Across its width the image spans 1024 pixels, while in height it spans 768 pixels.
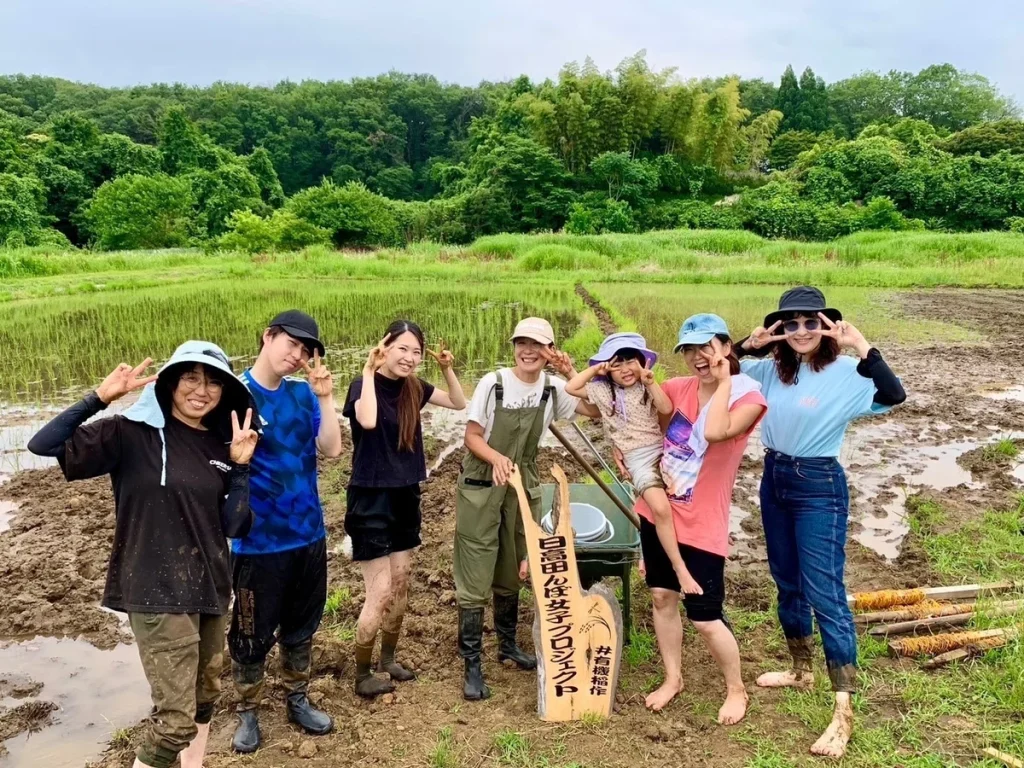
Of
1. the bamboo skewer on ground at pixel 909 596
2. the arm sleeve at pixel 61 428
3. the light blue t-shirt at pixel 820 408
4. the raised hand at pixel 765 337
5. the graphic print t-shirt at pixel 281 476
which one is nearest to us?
the arm sleeve at pixel 61 428

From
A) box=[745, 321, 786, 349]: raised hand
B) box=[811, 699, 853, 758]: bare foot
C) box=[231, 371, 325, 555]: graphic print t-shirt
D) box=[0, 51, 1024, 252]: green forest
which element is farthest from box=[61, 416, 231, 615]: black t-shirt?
box=[0, 51, 1024, 252]: green forest

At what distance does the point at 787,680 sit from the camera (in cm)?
305

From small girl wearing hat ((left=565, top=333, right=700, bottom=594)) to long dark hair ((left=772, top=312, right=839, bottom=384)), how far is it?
1.62 feet

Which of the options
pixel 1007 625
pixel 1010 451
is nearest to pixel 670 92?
pixel 1010 451

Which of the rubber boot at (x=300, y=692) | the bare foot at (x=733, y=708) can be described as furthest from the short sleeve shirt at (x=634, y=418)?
the rubber boot at (x=300, y=692)

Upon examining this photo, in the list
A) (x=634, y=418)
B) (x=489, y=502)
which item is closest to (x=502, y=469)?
(x=489, y=502)

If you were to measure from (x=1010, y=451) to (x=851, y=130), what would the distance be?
65.9 meters

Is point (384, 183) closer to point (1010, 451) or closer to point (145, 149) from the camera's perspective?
point (145, 149)

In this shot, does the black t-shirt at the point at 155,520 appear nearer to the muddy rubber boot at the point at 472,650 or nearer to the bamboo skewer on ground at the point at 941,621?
the muddy rubber boot at the point at 472,650

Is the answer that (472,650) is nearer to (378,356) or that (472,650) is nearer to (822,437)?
(378,356)

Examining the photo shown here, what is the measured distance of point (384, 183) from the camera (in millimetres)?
59875

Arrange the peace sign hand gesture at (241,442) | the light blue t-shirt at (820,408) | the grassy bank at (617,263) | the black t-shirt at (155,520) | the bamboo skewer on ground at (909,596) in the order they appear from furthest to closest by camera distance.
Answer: the grassy bank at (617,263), the bamboo skewer on ground at (909,596), the light blue t-shirt at (820,408), the peace sign hand gesture at (241,442), the black t-shirt at (155,520)

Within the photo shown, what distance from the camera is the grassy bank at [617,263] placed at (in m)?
20.0

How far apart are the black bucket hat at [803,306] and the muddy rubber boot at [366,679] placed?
2302 mm
